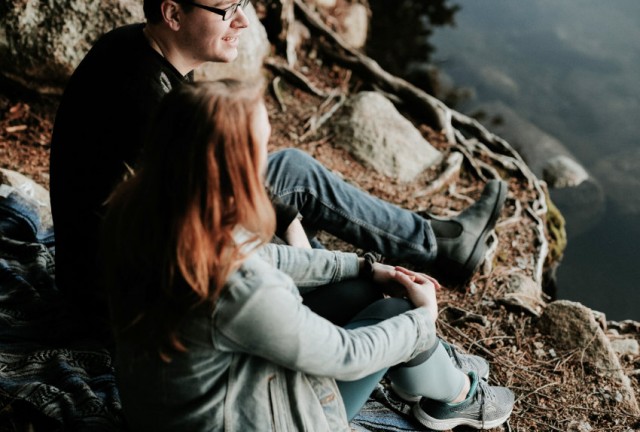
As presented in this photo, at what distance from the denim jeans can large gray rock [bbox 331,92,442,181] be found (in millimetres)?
1252

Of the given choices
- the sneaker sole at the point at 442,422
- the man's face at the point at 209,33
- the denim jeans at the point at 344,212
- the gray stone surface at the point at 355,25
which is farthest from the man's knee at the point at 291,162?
the gray stone surface at the point at 355,25

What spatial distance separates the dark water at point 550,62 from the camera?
19.7 feet

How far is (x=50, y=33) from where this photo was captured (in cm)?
405

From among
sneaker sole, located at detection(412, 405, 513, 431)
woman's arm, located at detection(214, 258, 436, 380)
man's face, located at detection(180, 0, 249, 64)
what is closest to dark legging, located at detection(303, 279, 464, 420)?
sneaker sole, located at detection(412, 405, 513, 431)

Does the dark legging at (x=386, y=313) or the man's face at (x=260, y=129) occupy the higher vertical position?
the man's face at (x=260, y=129)

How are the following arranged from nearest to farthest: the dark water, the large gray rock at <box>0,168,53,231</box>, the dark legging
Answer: the dark legging → the large gray rock at <box>0,168,53,231</box> → the dark water

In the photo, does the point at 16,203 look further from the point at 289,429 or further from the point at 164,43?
the point at 289,429

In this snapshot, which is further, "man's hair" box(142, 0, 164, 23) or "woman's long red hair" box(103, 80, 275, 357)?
A: "man's hair" box(142, 0, 164, 23)

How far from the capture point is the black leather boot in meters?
3.35

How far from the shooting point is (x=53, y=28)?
405 centimetres

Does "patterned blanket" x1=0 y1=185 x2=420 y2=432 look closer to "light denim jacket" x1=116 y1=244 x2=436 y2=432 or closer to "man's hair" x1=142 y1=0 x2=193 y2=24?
"light denim jacket" x1=116 y1=244 x2=436 y2=432

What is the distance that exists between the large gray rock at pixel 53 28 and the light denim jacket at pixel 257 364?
2.93 metres

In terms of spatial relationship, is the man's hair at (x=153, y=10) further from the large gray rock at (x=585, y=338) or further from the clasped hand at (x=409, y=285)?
the large gray rock at (x=585, y=338)

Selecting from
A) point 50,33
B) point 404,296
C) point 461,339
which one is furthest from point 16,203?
point 461,339
